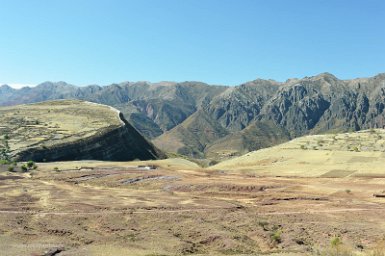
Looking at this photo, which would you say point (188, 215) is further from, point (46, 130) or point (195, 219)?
point (46, 130)

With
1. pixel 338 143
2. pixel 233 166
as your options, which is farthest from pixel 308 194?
pixel 338 143

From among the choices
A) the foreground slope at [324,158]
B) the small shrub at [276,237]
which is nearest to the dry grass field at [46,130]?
the foreground slope at [324,158]

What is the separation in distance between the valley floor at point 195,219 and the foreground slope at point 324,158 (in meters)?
20.2

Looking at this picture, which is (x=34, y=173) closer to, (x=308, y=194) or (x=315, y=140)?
(x=308, y=194)

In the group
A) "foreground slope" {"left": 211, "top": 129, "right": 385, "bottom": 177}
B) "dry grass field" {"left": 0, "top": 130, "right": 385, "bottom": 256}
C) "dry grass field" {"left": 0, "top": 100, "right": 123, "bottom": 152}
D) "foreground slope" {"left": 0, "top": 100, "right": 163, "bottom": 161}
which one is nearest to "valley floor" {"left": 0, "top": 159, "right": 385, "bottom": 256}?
"dry grass field" {"left": 0, "top": 130, "right": 385, "bottom": 256}

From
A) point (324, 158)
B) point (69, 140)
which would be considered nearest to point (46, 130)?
point (69, 140)

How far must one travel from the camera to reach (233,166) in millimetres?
138125

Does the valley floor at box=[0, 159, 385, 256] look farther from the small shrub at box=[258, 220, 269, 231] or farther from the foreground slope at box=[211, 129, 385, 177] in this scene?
the foreground slope at box=[211, 129, 385, 177]

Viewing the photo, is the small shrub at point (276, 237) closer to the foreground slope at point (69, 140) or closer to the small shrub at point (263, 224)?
the small shrub at point (263, 224)

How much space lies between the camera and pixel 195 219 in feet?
193

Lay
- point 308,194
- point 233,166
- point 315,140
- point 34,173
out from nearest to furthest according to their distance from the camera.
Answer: point 308,194, point 34,173, point 233,166, point 315,140

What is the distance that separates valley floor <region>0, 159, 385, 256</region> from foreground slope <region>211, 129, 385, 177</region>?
66.2 feet

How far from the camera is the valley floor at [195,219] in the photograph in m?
48.3

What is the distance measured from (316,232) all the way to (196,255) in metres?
16.3
